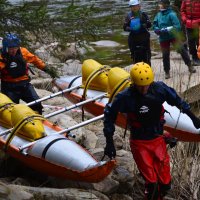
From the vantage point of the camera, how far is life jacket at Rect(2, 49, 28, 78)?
6895mm

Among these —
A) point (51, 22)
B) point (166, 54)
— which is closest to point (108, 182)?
point (51, 22)

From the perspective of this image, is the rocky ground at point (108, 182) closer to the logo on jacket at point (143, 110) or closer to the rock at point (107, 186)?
the rock at point (107, 186)

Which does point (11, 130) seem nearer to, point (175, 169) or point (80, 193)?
point (80, 193)

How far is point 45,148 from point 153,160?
1.19m

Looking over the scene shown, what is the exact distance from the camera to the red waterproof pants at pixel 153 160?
4961 mm

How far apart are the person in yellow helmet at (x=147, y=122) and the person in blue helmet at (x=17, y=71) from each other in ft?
6.56

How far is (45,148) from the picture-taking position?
5.47m

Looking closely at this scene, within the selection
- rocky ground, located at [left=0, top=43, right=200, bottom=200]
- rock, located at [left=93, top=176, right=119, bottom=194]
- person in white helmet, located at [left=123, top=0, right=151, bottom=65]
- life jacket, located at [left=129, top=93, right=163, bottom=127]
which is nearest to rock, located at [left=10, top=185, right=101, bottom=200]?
rocky ground, located at [left=0, top=43, right=200, bottom=200]

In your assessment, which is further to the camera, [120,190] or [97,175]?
[120,190]

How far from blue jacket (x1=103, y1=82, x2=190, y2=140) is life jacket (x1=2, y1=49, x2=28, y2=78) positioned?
232 cm

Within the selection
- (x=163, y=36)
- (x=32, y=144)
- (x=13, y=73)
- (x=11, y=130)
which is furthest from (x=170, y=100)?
(x=163, y=36)

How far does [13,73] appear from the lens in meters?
7.02

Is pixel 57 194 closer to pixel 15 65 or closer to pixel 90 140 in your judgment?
pixel 90 140

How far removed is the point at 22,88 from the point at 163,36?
335cm
